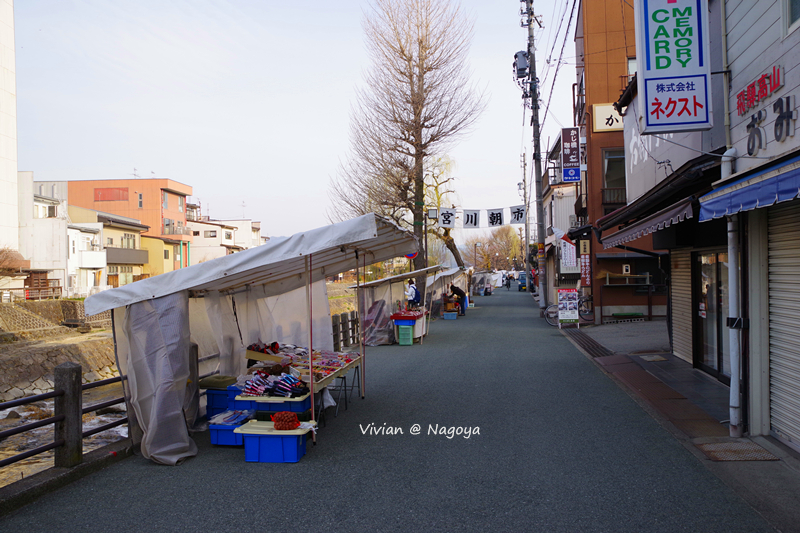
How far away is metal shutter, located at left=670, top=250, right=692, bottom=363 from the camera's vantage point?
1088 centimetres

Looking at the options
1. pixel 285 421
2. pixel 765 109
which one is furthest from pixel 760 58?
pixel 285 421

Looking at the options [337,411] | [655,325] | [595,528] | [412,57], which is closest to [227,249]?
[412,57]

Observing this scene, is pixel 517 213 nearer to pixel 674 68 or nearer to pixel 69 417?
pixel 674 68

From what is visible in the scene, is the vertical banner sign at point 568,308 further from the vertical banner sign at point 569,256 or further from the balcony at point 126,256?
the balcony at point 126,256

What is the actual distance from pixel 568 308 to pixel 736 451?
46.2ft

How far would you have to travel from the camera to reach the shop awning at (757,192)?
432 centimetres

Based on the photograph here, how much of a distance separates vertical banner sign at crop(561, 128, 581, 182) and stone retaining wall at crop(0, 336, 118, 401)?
1947 cm

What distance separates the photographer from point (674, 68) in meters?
6.62

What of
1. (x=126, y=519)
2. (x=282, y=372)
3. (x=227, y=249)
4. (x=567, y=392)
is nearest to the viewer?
(x=126, y=519)

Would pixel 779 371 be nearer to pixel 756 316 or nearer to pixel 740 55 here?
pixel 756 316

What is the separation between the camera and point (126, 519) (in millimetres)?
4516

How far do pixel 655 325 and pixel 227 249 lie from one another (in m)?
58.3

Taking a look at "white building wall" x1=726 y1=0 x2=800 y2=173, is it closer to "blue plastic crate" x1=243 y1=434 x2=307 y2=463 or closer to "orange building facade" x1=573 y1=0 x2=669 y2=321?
"blue plastic crate" x1=243 y1=434 x2=307 y2=463

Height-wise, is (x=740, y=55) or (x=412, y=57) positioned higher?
(x=412, y=57)
